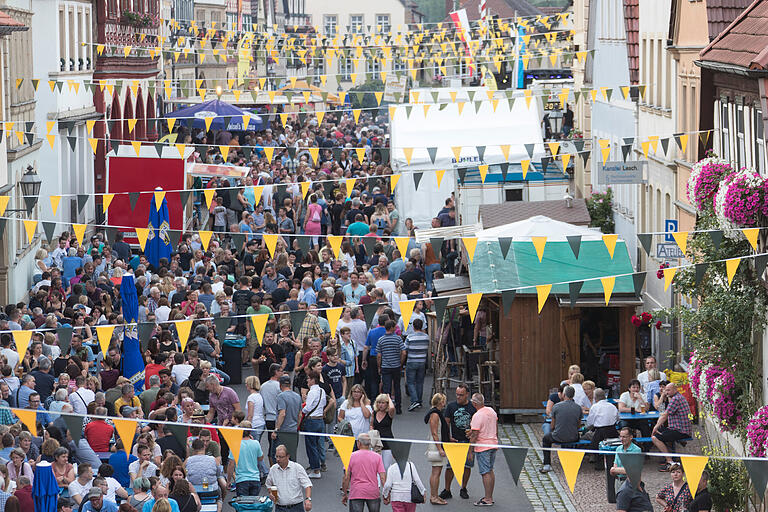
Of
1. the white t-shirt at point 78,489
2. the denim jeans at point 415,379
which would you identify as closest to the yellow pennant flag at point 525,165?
the denim jeans at point 415,379

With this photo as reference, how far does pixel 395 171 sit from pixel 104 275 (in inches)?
400

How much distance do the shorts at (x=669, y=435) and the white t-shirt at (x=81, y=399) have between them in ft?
22.1

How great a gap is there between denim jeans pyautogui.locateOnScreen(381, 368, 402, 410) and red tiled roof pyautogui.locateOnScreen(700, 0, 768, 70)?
251 inches

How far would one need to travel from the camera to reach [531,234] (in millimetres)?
23453

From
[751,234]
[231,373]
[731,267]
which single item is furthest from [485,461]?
[231,373]

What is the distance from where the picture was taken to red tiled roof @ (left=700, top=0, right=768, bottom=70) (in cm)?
1507

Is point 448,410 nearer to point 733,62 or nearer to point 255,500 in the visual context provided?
point 255,500

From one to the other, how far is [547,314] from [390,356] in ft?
7.60

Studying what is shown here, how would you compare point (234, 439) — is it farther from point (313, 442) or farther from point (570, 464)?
point (570, 464)

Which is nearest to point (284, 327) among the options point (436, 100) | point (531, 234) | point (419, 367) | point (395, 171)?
point (419, 367)

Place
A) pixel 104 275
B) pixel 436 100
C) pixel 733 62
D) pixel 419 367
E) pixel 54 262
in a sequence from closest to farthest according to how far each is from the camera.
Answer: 1. pixel 733 62
2. pixel 419 367
3. pixel 104 275
4. pixel 54 262
5. pixel 436 100

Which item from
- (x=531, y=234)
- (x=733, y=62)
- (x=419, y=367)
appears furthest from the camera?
(x=531, y=234)

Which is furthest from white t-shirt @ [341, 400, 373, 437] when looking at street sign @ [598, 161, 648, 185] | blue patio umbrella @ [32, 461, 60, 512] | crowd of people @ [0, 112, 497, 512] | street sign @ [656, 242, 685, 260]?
street sign @ [598, 161, 648, 185]

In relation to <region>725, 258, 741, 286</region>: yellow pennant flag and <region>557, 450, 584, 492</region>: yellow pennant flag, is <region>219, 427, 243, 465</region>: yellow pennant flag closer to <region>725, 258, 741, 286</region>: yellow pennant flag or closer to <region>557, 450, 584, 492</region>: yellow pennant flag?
<region>557, 450, 584, 492</region>: yellow pennant flag
